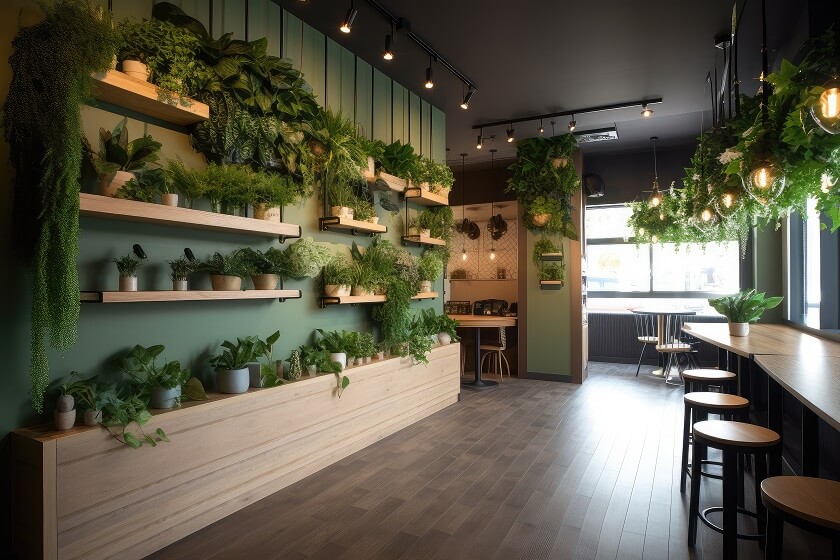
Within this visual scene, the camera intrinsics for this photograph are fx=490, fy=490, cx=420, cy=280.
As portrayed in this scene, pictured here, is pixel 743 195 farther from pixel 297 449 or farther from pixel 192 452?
pixel 192 452

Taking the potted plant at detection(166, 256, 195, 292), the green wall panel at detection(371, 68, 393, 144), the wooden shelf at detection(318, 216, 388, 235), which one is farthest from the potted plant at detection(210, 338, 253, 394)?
the green wall panel at detection(371, 68, 393, 144)

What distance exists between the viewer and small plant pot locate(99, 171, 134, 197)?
2.38 meters

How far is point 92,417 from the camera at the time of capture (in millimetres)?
2236

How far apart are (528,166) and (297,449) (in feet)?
16.5

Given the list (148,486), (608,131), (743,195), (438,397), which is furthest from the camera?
(608,131)

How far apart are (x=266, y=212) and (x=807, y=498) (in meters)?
2.98

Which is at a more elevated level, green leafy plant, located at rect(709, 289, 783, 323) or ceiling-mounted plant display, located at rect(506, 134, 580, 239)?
ceiling-mounted plant display, located at rect(506, 134, 580, 239)

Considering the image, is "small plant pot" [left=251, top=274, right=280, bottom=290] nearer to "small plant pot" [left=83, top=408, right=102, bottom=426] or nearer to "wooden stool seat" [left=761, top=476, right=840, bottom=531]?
"small plant pot" [left=83, top=408, right=102, bottom=426]

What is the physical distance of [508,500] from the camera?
3.04m

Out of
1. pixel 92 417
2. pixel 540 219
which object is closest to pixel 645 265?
pixel 540 219

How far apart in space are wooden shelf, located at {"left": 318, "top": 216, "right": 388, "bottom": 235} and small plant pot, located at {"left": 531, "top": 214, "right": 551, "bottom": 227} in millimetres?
3292

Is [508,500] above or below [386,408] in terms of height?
below

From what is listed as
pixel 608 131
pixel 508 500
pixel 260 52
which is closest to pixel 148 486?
pixel 508 500

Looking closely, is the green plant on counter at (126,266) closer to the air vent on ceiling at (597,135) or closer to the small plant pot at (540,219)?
the small plant pot at (540,219)
